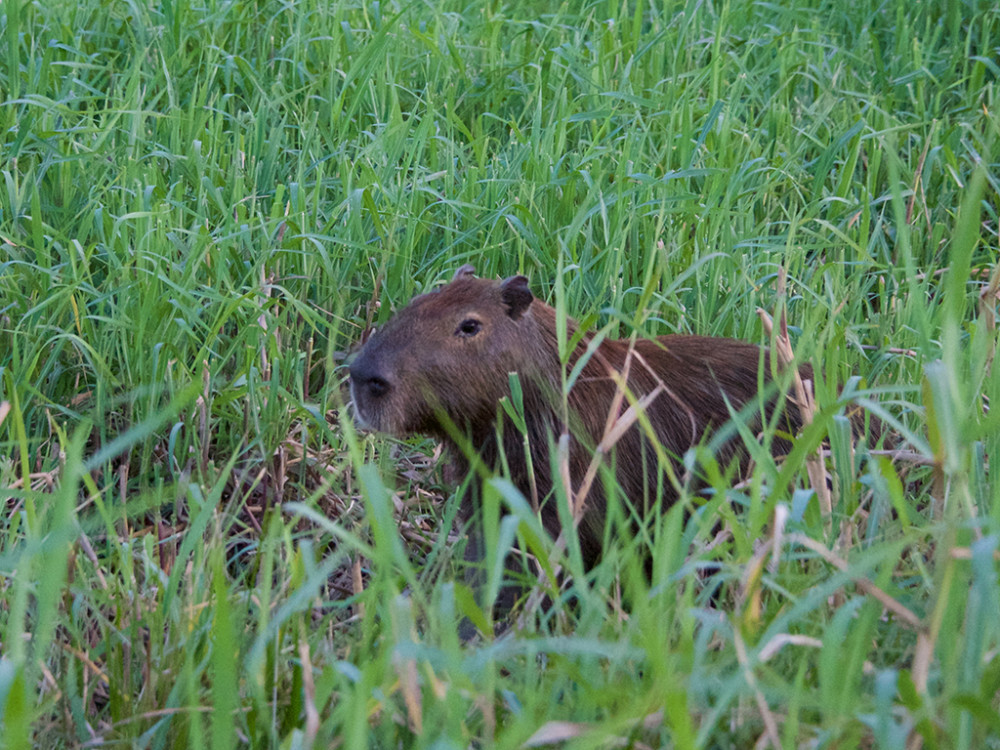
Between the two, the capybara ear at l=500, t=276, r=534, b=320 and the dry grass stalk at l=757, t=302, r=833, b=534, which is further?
the capybara ear at l=500, t=276, r=534, b=320

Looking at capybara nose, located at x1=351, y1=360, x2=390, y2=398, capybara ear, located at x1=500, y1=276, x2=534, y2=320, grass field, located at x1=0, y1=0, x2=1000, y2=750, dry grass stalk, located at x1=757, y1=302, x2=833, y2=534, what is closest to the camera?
grass field, located at x1=0, y1=0, x2=1000, y2=750

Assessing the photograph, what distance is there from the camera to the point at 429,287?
136 inches

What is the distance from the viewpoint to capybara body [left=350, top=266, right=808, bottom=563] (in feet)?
8.79

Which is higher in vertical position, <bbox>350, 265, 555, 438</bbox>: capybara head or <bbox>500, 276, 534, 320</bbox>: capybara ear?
<bbox>500, 276, 534, 320</bbox>: capybara ear

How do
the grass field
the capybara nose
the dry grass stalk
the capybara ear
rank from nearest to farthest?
the grass field → the dry grass stalk → the capybara nose → the capybara ear

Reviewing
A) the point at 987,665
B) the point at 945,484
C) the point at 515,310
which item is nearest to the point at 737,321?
the point at 515,310

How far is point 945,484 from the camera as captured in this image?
212cm

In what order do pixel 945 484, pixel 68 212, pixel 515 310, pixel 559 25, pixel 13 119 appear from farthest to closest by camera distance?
1. pixel 559 25
2. pixel 13 119
3. pixel 68 212
4. pixel 515 310
5. pixel 945 484

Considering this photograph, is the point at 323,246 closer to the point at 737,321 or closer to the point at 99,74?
the point at 737,321

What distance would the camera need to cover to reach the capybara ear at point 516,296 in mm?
2754

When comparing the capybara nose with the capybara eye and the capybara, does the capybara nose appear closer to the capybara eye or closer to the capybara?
the capybara

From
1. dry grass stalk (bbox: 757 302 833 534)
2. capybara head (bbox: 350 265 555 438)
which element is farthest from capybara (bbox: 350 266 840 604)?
dry grass stalk (bbox: 757 302 833 534)

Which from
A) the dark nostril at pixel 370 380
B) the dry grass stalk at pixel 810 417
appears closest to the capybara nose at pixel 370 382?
the dark nostril at pixel 370 380

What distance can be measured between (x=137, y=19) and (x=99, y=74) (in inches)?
10.7
